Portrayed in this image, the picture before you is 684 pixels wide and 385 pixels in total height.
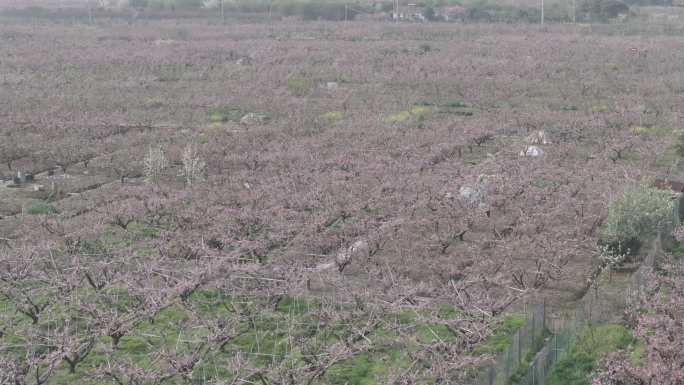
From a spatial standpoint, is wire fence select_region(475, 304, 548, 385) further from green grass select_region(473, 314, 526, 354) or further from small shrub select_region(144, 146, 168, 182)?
small shrub select_region(144, 146, 168, 182)

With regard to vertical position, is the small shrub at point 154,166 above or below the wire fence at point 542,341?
above

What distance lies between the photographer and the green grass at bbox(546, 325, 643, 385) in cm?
1625

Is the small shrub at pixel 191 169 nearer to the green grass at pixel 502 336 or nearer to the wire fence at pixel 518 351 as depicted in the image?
the green grass at pixel 502 336

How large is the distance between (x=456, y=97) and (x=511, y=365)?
35986mm

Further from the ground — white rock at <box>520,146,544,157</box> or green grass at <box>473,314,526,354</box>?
white rock at <box>520,146,544,157</box>

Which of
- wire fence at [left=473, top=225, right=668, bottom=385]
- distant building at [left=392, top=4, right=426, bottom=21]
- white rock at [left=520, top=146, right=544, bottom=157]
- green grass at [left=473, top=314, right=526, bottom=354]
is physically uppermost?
distant building at [left=392, top=4, right=426, bottom=21]

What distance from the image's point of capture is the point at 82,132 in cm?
3959

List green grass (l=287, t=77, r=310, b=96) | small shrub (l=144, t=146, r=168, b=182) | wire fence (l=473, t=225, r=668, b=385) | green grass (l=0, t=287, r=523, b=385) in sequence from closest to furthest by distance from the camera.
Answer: wire fence (l=473, t=225, r=668, b=385)
green grass (l=0, t=287, r=523, b=385)
small shrub (l=144, t=146, r=168, b=182)
green grass (l=287, t=77, r=310, b=96)

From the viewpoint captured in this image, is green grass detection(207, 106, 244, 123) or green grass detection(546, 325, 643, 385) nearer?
green grass detection(546, 325, 643, 385)

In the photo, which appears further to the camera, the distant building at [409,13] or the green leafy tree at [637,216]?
the distant building at [409,13]

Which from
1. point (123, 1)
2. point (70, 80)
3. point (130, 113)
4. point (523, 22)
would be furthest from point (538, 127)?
point (123, 1)

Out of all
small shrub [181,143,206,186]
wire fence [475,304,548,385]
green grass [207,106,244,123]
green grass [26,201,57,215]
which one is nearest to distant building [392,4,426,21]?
green grass [207,106,244,123]

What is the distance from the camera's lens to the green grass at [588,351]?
53.3 feet

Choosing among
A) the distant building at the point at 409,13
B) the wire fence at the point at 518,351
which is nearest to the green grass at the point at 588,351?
the wire fence at the point at 518,351
